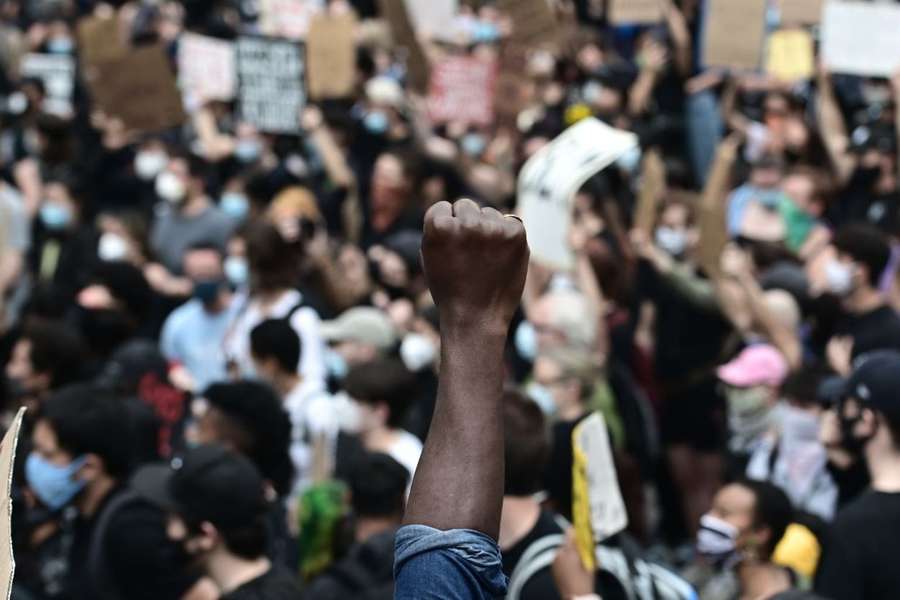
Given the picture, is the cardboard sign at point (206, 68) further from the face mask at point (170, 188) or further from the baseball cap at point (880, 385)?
the baseball cap at point (880, 385)

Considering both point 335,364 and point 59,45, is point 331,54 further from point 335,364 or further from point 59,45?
point 59,45

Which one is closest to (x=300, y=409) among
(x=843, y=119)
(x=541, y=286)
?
(x=541, y=286)

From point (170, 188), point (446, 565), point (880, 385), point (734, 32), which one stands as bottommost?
point (170, 188)

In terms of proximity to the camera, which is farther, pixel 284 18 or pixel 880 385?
pixel 284 18

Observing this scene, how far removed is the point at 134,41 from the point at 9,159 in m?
2.27

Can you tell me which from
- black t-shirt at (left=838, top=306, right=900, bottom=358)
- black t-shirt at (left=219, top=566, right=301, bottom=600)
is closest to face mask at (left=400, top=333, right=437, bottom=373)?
black t-shirt at (left=838, top=306, right=900, bottom=358)

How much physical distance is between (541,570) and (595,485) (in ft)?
0.76

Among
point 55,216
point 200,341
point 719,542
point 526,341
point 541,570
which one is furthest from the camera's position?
point 55,216

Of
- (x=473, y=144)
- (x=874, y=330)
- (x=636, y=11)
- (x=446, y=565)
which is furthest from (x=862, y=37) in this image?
(x=446, y=565)

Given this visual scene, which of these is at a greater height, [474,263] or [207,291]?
[474,263]

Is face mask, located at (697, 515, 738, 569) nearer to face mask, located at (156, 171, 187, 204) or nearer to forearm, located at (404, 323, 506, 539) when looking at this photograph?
forearm, located at (404, 323, 506, 539)

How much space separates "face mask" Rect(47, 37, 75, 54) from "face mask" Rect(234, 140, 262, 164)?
14.2 ft

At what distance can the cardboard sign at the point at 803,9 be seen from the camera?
333 inches

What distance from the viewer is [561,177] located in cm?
572
